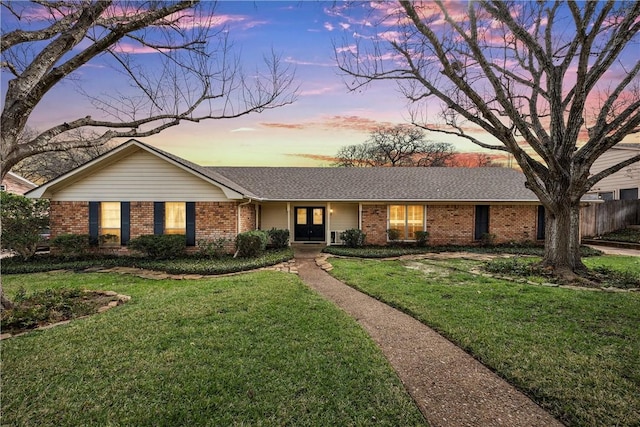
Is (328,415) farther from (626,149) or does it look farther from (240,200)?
(626,149)

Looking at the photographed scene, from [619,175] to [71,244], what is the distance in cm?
2942

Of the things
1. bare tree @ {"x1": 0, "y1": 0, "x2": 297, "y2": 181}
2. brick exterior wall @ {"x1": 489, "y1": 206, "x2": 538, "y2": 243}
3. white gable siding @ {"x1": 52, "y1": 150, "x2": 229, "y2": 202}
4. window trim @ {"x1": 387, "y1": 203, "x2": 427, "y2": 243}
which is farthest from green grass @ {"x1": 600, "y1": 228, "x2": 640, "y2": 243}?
white gable siding @ {"x1": 52, "y1": 150, "x2": 229, "y2": 202}

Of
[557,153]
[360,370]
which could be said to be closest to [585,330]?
[360,370]

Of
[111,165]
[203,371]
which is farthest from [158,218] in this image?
[203,371]

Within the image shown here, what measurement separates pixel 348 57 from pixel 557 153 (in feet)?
21.3

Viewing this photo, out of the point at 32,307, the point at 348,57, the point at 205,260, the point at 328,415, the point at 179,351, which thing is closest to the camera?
the point at 328,415

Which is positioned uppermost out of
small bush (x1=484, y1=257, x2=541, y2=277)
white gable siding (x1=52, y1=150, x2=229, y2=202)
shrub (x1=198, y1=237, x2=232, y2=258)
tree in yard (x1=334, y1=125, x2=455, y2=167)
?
tree in yard (x1=334, y1=125, x2=455, y2=167)

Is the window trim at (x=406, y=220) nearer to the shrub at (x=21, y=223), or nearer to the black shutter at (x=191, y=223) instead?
the black shutter at (x=191, y=223)

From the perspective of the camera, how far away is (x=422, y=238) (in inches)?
540

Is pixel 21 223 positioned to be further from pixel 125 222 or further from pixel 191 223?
pixel 191 223

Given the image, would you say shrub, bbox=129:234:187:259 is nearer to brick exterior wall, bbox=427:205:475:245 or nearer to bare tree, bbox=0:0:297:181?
bare tree, bbox=0:0:297:181

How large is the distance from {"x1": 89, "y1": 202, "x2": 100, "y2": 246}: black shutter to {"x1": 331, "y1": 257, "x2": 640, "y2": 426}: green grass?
984 cm

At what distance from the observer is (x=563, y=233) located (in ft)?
26.9

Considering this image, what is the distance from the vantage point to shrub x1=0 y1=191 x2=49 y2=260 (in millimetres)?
9828
